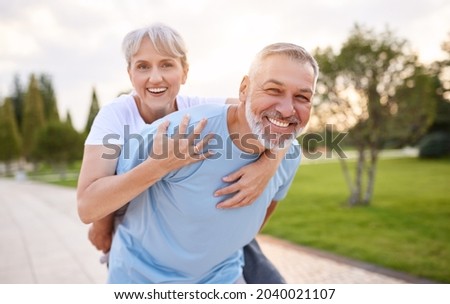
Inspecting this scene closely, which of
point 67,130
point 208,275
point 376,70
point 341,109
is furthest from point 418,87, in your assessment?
point 67,130

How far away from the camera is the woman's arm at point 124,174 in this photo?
1281mm

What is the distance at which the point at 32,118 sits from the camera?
2214 centimetres

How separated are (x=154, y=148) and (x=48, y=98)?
23933 mm

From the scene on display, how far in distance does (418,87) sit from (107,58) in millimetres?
6711

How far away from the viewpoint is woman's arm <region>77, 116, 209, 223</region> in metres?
1.28

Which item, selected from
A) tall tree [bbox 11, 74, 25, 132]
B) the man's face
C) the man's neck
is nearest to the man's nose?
the man's face

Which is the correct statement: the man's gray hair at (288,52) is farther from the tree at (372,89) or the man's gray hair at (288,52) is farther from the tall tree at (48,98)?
the tall tree at (48,98)

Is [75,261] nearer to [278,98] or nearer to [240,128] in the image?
[240,128]

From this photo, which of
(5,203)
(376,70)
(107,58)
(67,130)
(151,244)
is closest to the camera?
(151,244)

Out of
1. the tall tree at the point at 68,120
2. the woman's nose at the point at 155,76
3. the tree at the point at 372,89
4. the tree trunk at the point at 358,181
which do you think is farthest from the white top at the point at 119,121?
the tall tree at the point at 68,120

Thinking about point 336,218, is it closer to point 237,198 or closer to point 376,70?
point 376,70

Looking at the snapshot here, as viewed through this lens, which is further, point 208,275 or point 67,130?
point 67,130

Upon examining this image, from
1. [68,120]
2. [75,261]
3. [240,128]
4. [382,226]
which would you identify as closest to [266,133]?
[240,128]

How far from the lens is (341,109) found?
8359mm
